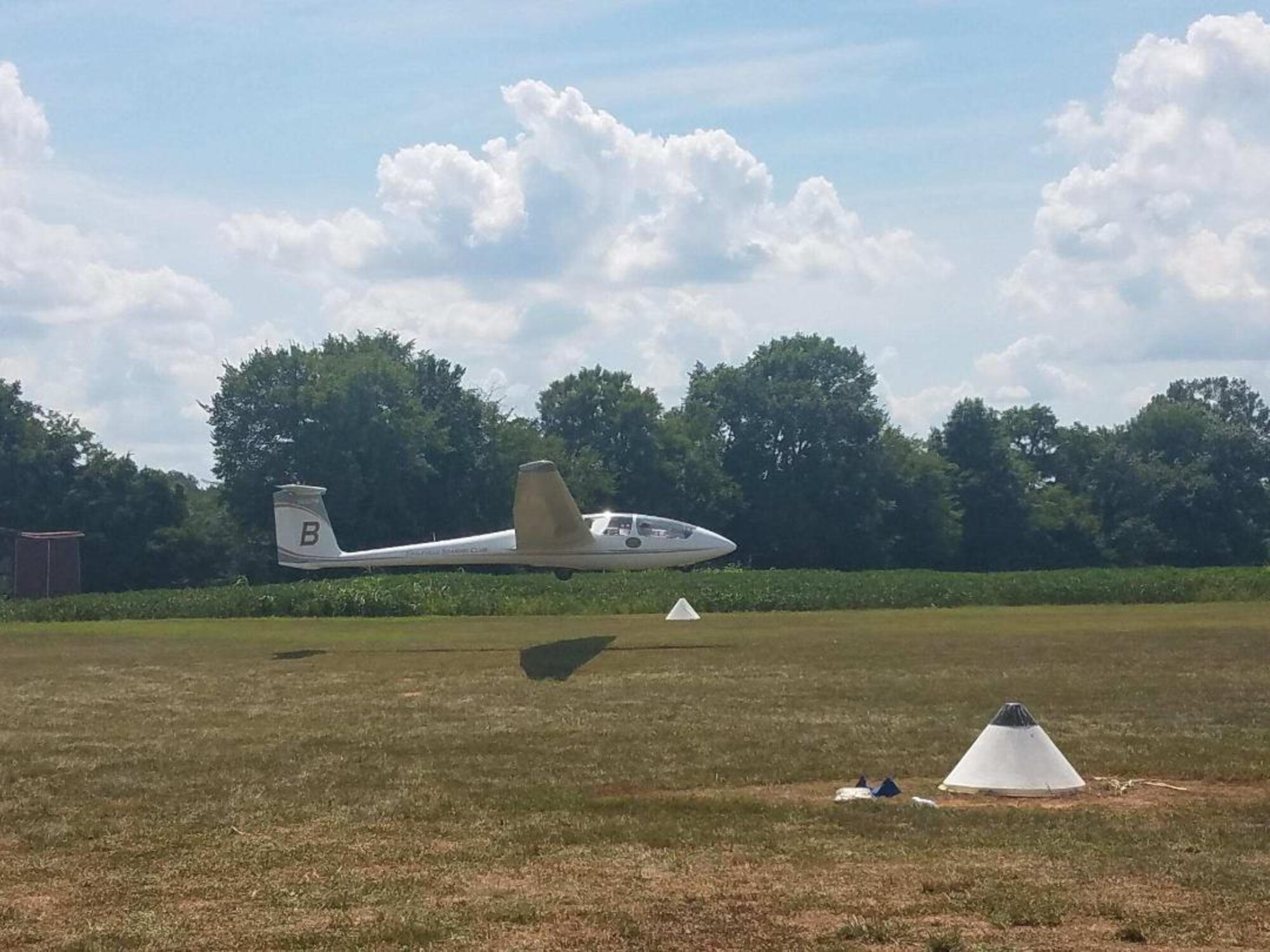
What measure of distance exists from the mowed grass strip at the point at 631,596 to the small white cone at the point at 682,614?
3.31 m

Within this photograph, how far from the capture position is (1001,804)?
10.1m

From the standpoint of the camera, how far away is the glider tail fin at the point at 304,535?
29.9 metres

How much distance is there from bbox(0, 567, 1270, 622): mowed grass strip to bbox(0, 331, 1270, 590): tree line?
24141 mm

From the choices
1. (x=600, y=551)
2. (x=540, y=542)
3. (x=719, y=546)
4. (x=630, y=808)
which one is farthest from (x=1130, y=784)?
(x=719, y=546)

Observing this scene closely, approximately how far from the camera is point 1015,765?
10.5 meters

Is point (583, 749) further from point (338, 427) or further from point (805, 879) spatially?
point (338, 427)

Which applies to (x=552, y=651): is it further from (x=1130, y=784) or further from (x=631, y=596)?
A: (x=1130, y=784)

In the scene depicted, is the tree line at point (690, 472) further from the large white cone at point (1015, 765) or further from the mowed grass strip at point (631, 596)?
the large white cone at point (1015, 765)

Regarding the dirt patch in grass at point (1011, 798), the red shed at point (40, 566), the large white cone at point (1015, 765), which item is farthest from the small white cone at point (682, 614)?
the red shed at point (40, 566)

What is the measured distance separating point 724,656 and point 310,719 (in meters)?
8.03

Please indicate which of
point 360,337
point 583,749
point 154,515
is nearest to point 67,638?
point 583,749

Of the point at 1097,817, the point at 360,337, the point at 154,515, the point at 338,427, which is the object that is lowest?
the point at 1097,817

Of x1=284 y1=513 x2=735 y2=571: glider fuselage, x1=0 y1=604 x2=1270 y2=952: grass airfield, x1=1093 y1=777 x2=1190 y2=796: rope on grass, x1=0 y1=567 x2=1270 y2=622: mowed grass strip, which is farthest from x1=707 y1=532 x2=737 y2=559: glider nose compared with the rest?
x1=1093 y1=777 x2=1190 y2=796: rope on grass

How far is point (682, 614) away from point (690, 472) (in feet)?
150
